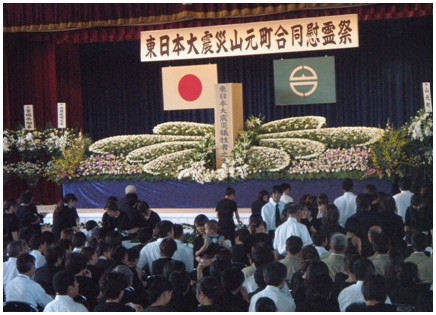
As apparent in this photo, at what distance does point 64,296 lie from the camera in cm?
431

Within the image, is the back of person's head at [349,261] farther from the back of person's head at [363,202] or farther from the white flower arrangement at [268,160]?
the white flower arrangement at [268,160]

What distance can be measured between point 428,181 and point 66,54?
769cm

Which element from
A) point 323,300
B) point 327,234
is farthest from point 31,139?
point 323,300

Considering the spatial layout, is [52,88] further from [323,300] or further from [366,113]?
[323,300]

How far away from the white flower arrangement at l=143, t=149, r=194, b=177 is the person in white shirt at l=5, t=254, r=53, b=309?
655 centimetres

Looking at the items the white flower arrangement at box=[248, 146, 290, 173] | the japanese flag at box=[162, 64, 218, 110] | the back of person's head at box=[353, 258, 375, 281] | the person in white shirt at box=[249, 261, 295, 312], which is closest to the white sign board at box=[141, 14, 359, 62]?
the japanese flag at box=[162, 64, 218, 110]

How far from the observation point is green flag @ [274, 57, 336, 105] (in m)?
13.4

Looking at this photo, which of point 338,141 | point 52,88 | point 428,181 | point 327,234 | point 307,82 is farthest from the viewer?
point 52,88

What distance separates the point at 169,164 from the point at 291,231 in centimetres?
558

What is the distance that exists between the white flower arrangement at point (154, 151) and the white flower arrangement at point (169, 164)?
0.21 metres

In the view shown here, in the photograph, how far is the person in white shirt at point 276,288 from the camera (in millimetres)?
4168

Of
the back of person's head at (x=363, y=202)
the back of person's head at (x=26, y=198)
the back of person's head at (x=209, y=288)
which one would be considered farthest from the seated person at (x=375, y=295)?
the back of person's head at (x=26, y=198)

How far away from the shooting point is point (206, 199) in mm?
11195

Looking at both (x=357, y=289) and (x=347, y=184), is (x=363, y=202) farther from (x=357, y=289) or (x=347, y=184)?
(x=357, y=289)
